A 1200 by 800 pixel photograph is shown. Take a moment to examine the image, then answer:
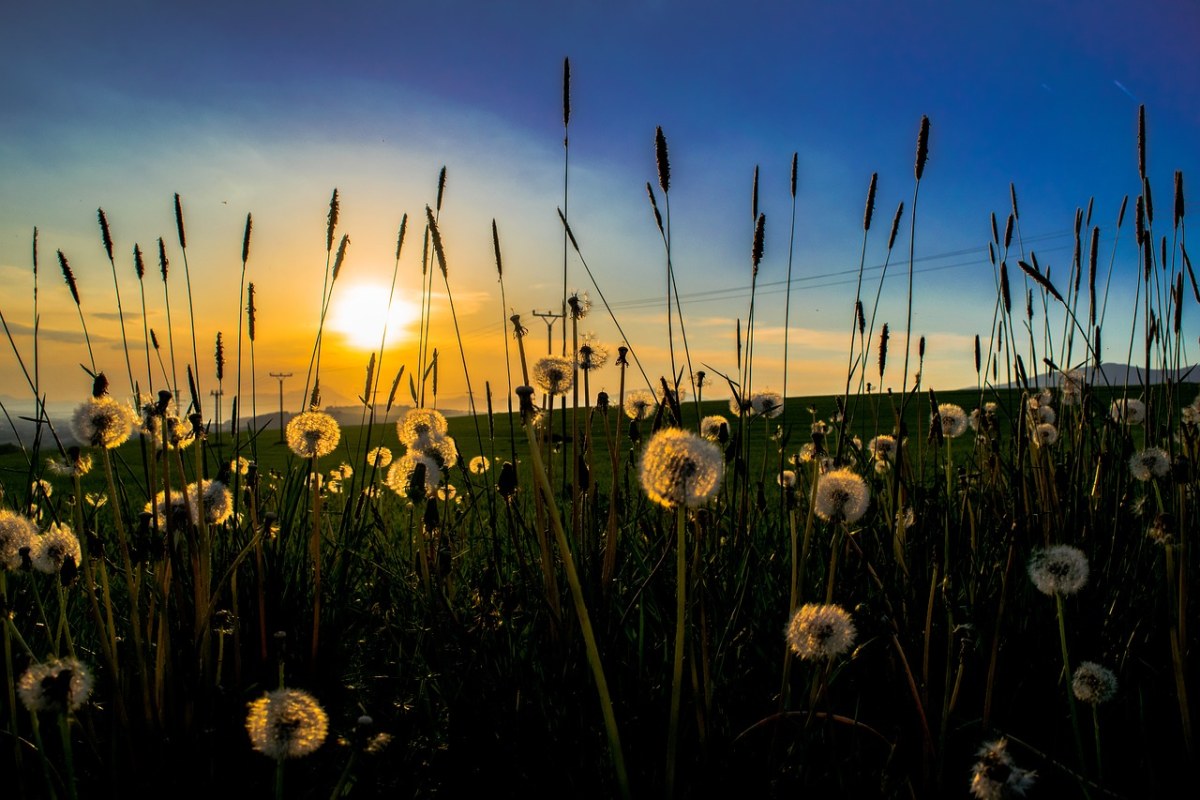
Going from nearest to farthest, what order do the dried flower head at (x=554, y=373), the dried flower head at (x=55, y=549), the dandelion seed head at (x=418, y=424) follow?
1. the dried flower head at (x=55, y=549)
2. the dried flower head at (x=554, y=373)
3. the dandelion seed head at (x=418, y=424)

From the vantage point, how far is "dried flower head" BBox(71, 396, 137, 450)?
1577 millimetres

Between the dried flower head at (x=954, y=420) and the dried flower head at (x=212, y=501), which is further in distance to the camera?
the dried flower head at (x=954, y=420)

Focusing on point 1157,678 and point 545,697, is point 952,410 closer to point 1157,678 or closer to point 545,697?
point 1157,678

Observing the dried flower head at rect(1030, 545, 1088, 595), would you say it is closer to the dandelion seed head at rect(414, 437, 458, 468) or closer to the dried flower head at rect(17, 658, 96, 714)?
the dandelion seed head at rect(414, 437, 458, 468)

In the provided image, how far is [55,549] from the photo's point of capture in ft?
5.59

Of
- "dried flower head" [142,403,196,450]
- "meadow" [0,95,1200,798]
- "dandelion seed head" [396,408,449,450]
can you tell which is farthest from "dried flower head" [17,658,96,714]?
"dandelion seed head" [396,408,449,450]

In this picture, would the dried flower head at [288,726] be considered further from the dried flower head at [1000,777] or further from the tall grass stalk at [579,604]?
the dried flower head at [1000,777]

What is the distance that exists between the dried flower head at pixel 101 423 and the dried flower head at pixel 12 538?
0.66ft

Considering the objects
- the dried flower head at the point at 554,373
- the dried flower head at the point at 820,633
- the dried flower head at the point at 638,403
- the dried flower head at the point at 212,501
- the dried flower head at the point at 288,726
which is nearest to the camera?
the dried flower head at the point at 288,726

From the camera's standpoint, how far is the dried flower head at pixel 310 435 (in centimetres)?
209

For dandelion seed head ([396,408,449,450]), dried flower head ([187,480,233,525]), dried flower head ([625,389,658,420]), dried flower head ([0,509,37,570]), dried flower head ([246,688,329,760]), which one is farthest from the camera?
dried flower head ([625,389,658,420])

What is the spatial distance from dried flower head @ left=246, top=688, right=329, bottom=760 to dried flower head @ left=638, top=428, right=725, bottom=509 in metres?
0.64

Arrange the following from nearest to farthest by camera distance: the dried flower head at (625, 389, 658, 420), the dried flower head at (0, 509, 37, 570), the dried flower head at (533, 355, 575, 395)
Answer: the dried flower head at (0, 509, 37, 570) → the dried flower head at (533, 355, 575, 395) → the dried flower head at (625, 389, 658, 420)

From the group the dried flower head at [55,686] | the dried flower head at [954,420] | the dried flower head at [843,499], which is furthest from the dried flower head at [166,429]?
the dried flower head at [954,420]
